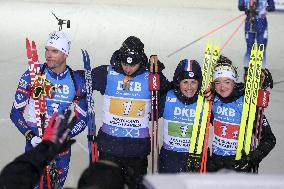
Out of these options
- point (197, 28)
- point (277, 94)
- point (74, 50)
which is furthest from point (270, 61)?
point (74, 50)

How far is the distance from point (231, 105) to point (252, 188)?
260 centimetres

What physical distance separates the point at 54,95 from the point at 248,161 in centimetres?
184

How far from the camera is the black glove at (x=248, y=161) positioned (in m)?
4.27

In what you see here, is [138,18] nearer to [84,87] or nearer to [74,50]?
[74,50]

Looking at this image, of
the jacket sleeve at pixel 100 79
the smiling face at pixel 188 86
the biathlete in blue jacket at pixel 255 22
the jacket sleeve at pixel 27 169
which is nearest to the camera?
the jacket sleeve at pixel 27 169

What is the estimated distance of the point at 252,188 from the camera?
1.91 metres

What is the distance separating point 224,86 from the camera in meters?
4.46

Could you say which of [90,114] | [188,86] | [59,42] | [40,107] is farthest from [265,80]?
[40,107]

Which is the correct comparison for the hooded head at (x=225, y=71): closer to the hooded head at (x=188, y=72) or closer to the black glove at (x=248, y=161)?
the hooded head at (x=188, y=72)

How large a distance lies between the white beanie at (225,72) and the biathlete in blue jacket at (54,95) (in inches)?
49.0

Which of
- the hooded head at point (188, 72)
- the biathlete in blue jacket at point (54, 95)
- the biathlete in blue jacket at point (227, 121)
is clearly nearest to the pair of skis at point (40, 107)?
the biathlete in blue jacket at point (54, 95)

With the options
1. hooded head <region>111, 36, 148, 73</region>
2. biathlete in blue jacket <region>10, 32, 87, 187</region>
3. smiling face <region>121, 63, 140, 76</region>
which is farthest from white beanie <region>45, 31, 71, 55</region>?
smiling face <region>121, 63, 140, 76</region>

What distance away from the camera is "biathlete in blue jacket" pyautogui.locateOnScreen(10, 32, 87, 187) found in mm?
4605

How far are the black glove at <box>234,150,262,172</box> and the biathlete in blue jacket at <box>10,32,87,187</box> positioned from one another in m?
1.51
